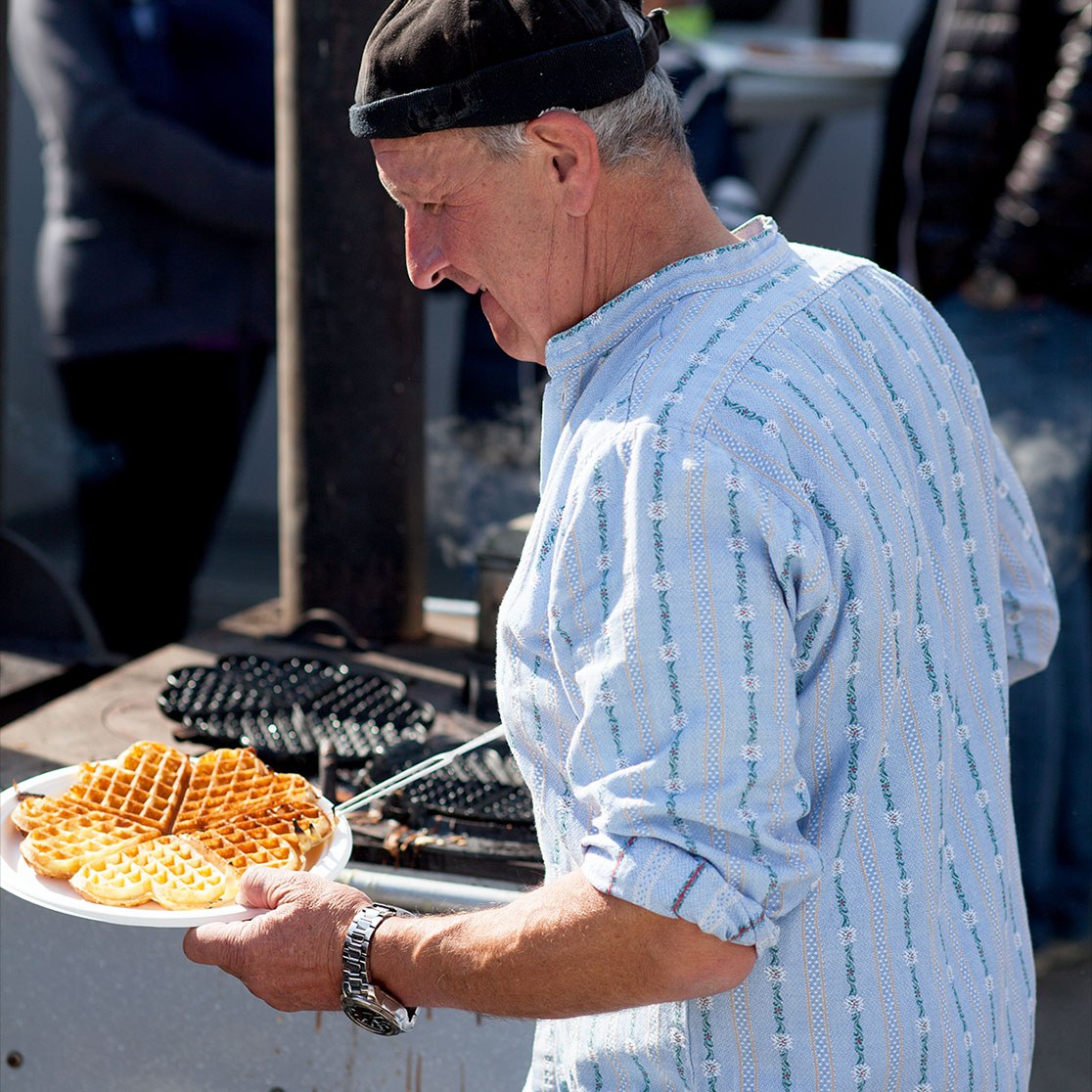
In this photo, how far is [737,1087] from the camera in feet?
4.23

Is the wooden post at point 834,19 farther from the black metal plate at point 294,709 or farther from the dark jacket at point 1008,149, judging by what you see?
the black metal plate at point 294,709

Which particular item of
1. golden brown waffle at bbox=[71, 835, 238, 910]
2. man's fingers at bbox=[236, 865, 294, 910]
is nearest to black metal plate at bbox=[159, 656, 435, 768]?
golden brown waffle at bbox=[71, 835, 238, 910]

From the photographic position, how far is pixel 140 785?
6.48 feet

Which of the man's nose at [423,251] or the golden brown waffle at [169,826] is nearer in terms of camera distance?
the man's nose at [423,251]

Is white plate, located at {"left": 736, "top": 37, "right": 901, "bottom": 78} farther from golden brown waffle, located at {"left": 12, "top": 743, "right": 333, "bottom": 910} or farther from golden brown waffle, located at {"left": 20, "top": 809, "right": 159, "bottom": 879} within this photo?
golden brown waffle, located at {"left": 20, "top": 809, "right": 159, "bottom": 879}

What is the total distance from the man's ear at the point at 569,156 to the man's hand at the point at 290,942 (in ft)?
2.26

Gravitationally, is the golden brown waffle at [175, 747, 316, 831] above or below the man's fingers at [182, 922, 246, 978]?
below

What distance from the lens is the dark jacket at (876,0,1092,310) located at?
3422mm

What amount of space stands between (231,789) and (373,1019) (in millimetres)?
691

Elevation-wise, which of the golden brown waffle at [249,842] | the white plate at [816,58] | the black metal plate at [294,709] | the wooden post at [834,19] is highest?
the wooden post at [834,19]

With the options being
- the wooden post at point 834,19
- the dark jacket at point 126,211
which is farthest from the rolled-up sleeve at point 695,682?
the wooden post at point 834,19

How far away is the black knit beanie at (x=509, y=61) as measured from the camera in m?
1.25

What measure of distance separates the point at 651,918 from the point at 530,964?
140 millimetres

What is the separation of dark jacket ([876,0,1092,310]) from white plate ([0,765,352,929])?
2369 mm
